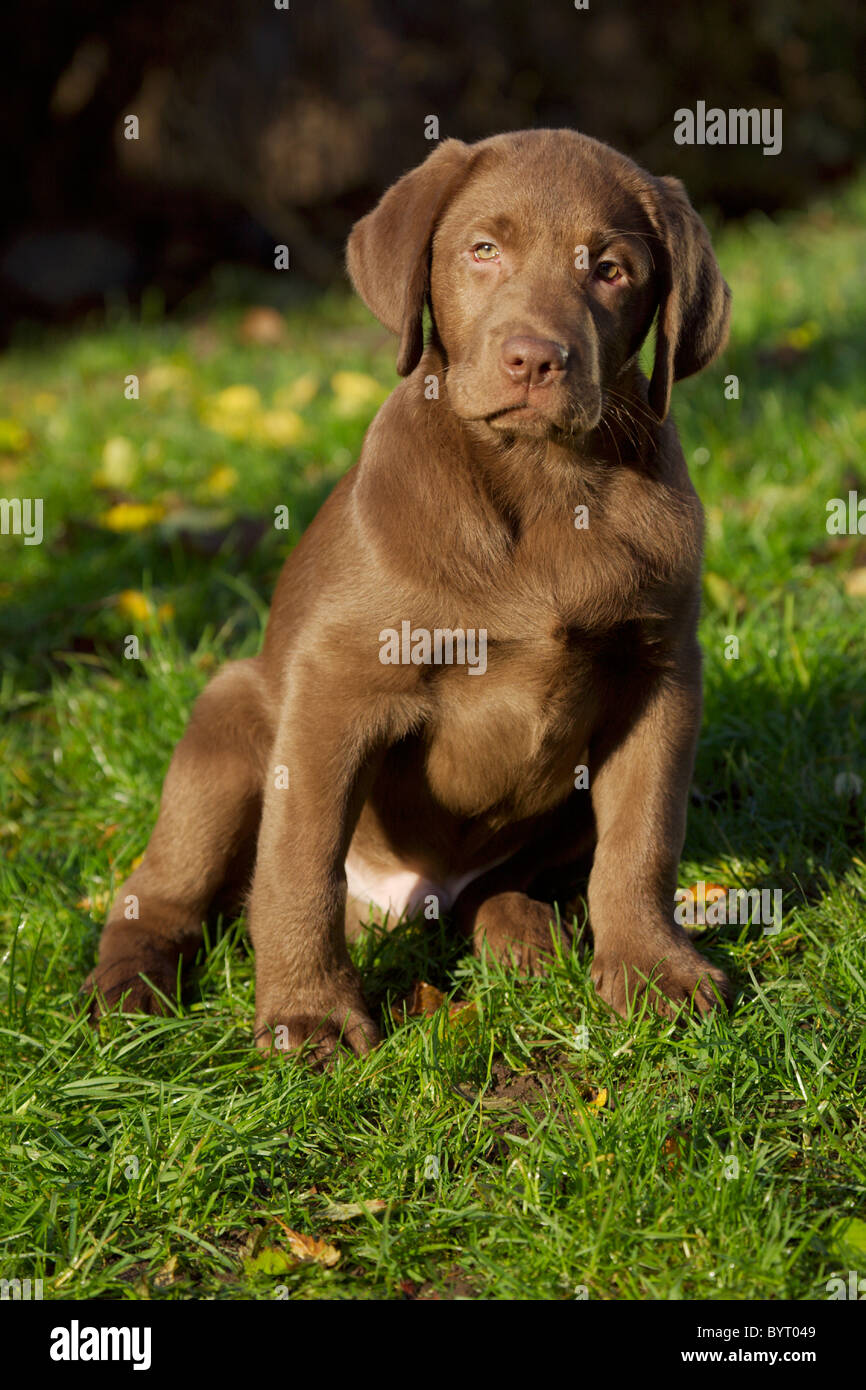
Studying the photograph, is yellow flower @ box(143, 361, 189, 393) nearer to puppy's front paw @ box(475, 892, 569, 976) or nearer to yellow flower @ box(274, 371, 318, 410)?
yellow flower @ box(274, 371, 318, 410)

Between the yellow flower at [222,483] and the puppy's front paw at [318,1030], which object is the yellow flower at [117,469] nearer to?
the yellow flower at [222,483]

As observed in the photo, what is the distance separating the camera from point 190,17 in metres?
9.19

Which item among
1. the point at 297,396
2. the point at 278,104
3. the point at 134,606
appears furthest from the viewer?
the point at 278,104

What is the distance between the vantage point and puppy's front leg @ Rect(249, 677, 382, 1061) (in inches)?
113

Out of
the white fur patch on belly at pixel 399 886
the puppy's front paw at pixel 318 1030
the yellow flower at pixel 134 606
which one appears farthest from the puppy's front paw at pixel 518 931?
the yellow flower at pixel 134 606

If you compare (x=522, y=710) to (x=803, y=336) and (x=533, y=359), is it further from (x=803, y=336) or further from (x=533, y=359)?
(x=803, y=336)

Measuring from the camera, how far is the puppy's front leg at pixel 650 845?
2.98 metres

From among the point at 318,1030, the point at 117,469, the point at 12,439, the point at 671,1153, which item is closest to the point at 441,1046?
the point at 318,1030

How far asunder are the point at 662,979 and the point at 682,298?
1424 mm

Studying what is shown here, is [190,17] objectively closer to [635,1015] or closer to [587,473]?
[587,473]

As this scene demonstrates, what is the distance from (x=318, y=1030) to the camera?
9.39 ft

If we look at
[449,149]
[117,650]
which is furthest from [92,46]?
[449,149]

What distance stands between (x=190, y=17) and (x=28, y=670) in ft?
20.5

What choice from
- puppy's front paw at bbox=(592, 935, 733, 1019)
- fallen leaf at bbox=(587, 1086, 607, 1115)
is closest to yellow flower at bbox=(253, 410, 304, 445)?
puppy's front paw at bbox=(592, 935, 733, 1019)
